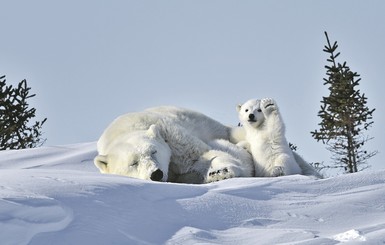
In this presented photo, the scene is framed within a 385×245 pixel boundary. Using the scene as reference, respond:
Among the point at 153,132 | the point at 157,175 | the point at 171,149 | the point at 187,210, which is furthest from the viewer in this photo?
the point at 171,149

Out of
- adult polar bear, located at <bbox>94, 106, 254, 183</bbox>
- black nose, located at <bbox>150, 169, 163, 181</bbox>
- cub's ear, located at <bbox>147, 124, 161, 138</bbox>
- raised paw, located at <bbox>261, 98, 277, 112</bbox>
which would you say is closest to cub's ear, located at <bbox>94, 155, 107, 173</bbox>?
adult polar bear, located at <bbox>94, 106, 254, 183</bbox>

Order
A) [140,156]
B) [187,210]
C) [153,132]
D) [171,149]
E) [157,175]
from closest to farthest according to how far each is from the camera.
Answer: [187,210]
[157,175]
[140,156]
[153,132]
[171,149]

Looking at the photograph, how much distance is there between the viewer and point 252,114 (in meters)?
7.61

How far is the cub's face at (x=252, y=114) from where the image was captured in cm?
763

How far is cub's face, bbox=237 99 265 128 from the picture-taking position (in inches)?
300

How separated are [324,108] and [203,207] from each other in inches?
564

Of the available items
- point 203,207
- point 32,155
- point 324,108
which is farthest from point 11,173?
point 324,108

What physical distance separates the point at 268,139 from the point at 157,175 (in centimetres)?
140

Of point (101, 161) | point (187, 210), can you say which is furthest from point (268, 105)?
point (187, 210)

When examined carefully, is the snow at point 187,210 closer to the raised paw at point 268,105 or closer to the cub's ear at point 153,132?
the cub's ear at point 153,132

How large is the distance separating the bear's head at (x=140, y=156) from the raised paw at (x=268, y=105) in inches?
42.5

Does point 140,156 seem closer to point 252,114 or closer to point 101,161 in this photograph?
point 101,161

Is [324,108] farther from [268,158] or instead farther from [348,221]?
[348,221]

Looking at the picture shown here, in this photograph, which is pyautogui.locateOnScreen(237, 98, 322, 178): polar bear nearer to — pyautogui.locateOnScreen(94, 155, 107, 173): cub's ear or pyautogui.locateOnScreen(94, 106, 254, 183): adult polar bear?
pyautogui.locateOnScreen(94, 106, 254, 183): adult polar bear
